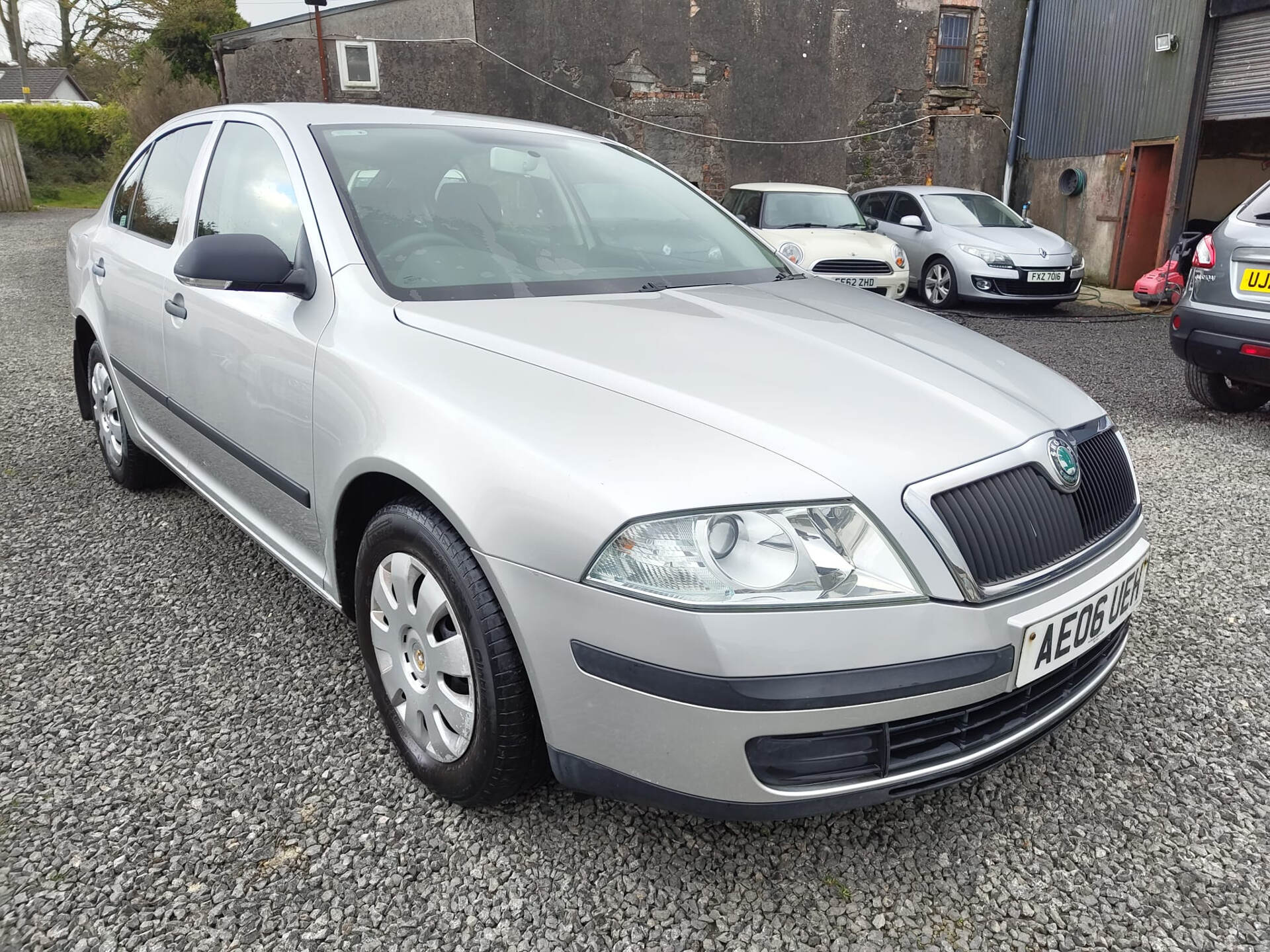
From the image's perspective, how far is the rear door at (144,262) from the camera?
10.5ft

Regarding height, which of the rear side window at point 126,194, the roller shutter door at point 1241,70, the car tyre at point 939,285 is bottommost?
the car tyre at point 939,285

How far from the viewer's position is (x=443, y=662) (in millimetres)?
1912

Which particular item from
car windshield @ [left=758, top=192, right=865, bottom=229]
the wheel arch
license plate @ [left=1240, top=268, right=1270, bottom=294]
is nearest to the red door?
car windshield @ [left=758, top=192, right=865, bottom=229]

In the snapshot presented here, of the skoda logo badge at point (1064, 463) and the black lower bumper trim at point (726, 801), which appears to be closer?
the black lower bumper trim at point (726, 801)

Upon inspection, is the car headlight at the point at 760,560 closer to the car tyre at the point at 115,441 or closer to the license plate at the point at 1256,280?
the car tyre at the point at 115,441

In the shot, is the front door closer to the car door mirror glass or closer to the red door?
the car door mirror glass

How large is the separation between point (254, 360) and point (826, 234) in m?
7.53

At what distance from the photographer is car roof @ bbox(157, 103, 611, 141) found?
2.69 m

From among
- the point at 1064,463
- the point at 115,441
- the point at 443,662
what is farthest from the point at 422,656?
the point at 115,441

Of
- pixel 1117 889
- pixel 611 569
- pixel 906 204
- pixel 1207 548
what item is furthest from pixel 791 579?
pixel 906 204

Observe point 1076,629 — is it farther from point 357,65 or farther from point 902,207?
point 357,65

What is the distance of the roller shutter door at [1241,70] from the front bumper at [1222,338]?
7.24 m

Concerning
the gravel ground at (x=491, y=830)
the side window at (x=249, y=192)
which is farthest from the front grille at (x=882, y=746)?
the side window at (x=249, y=192)

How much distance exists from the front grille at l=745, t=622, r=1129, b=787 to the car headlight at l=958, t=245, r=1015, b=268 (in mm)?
8808
